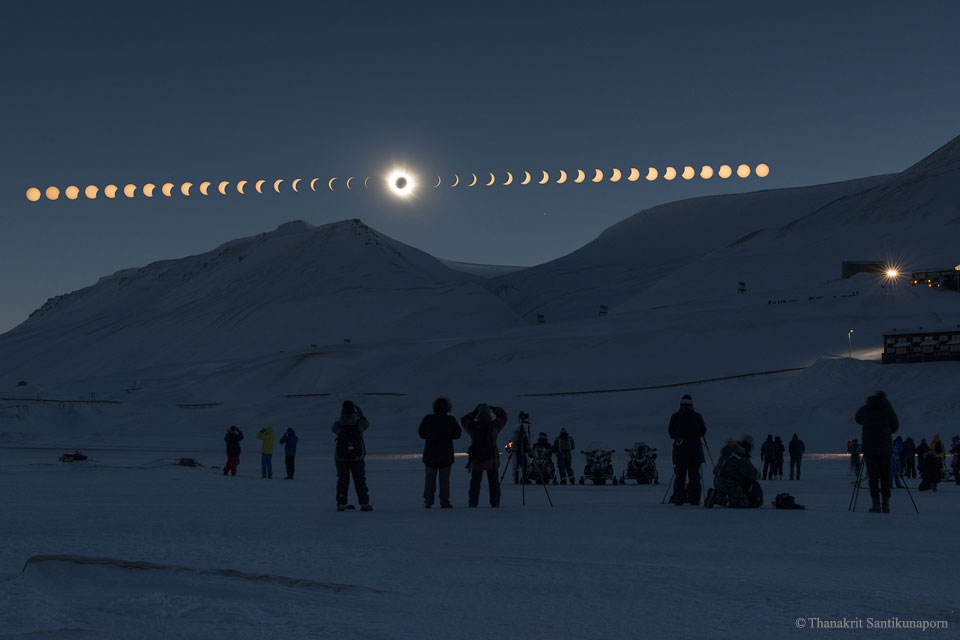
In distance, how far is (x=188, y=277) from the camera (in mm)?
172500

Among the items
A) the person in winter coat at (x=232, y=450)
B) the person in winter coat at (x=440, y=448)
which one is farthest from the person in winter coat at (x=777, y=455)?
the person in winter coat at (x=440, y=448)

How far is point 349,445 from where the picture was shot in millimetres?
12578

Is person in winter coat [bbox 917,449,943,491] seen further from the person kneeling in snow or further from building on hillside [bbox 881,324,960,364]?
building on hillside [bbox 881,324,960,364]

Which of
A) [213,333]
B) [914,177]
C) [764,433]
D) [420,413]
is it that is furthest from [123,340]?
[914,177]

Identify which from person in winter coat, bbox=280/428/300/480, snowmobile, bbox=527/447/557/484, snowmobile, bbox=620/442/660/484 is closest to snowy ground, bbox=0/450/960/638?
snowmobile, bbox=527/447/557/484

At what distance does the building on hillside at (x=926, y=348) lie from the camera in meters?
49.7

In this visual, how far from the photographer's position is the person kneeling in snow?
13.0 m

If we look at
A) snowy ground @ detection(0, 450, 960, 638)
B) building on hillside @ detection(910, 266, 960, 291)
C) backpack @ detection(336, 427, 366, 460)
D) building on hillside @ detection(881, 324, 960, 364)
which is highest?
building on hillside @ detection(910, 266, 960, 291)

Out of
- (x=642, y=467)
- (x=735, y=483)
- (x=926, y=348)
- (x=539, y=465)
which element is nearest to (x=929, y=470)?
(x=642, y=467)

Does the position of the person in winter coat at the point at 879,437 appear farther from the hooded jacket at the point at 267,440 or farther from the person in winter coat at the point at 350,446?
the hooded jacket at the point at 267,440

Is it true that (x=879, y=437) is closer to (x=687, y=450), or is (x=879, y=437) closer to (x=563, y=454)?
(x=687, y=450)

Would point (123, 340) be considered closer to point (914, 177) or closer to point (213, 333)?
point (213, 333)

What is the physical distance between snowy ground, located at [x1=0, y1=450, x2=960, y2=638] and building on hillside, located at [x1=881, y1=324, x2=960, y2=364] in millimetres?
40687

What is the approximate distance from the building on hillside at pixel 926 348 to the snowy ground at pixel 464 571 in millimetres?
40687
